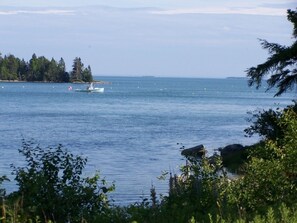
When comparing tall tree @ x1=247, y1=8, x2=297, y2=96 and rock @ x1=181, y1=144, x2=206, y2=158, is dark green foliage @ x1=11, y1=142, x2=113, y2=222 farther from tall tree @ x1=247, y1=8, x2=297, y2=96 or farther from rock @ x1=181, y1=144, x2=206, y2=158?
tall tree @ x1=247, y1=8, x2=297, y2=96

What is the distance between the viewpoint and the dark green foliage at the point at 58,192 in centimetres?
1255

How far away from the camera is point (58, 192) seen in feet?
43.0

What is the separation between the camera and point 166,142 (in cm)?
5031

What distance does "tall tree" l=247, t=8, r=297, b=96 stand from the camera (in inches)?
1075

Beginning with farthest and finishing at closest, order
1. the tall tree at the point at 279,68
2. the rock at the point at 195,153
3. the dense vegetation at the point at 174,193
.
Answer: the tall tree at the point at 279,68 < the rock at the point at 195,153 < the dense vegetation at the point at 174,193

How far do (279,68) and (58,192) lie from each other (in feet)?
53.4

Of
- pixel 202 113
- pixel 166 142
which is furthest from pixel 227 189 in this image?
pixel 202 113

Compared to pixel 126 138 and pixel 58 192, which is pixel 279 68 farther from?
pixel 126 138

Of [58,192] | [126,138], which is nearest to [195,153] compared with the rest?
[58,192]

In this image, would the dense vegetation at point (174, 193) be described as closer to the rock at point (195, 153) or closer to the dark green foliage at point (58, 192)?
the dark green foliage at point (58, 192)

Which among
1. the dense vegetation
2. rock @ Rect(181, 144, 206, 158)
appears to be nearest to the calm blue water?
rock @ Rect(181, 144, 206, 158)

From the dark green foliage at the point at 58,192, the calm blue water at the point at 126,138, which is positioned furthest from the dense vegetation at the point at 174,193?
the calm blue water at the point at 126,138

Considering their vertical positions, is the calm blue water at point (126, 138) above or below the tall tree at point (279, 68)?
below

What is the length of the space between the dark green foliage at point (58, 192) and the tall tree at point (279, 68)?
14.8 metres
